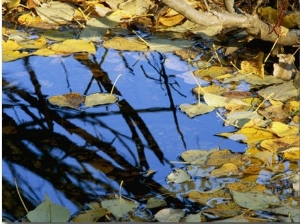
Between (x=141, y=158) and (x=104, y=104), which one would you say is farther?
(x=104, y=104)

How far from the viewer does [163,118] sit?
1.95 m

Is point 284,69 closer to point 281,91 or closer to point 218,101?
point 281,91

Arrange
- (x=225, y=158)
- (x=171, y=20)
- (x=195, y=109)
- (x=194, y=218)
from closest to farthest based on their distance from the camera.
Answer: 1. (x=194, y=218)
2. (x=225, y=158)
3. (x=195, y=109)
4. (x=171, y=20)

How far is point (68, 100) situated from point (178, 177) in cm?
51

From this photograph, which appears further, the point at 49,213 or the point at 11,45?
the point at 11,45

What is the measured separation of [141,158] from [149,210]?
236 millimetres

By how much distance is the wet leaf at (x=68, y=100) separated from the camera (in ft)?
6.59

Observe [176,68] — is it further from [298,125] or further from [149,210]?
[149,210]

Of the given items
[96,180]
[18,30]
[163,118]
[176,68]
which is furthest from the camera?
[18,30]

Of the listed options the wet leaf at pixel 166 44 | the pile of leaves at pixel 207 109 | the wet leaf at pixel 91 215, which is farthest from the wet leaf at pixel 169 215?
the wet leaf at pixel 166 44

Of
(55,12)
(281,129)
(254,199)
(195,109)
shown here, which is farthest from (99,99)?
(55,12)

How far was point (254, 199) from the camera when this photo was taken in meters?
1.56

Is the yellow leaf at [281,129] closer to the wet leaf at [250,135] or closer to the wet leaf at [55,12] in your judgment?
the wet leaf at [250,135]

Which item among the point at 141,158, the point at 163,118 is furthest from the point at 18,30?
the point at 141,158
